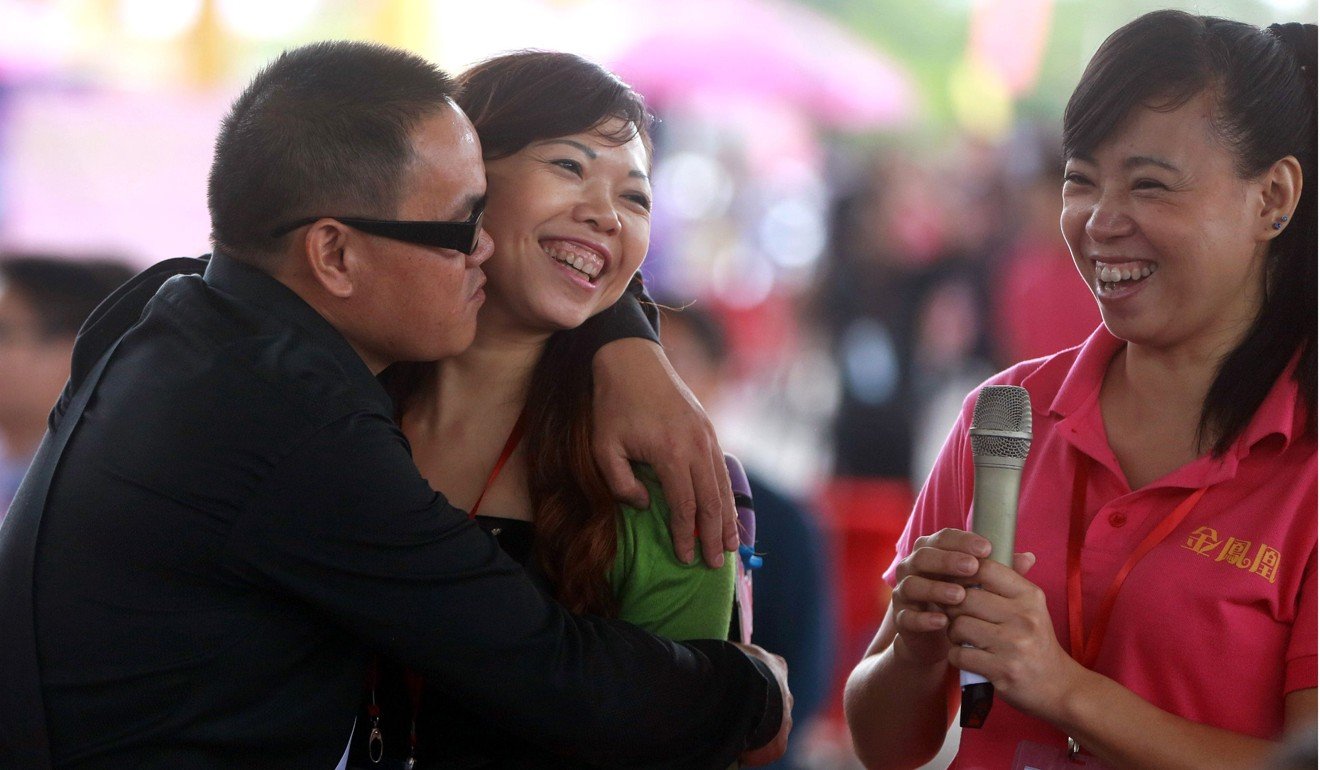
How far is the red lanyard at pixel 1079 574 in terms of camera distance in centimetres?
169

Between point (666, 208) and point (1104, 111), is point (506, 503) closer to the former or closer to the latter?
point (1104, 111)

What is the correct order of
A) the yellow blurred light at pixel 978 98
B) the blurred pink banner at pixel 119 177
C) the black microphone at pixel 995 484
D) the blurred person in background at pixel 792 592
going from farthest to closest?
the yellow blurred light at pixel 978 98, the blurred pink banner at pixel 119 177, the blurred person in background at pixel 792 592, the black microphone at pixel 995 484

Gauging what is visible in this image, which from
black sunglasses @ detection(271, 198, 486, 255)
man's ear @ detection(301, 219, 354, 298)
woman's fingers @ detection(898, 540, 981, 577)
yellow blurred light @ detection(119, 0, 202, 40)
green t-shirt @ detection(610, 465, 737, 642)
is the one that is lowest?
yellow blurred light @ detection(119, 0, 202, 40)

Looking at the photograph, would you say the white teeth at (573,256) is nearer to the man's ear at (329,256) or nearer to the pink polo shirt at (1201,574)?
the man's ear at (329,256)

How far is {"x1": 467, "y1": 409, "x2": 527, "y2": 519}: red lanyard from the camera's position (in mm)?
2055

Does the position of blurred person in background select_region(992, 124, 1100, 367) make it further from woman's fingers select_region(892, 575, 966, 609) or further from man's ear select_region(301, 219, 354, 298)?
man's ear select_region(301, 219, 354, 298)

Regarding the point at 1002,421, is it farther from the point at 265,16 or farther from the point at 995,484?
the point at 265,16

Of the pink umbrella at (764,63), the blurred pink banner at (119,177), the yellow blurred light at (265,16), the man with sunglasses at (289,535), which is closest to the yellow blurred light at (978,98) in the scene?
the pink umbrella at (764,63)

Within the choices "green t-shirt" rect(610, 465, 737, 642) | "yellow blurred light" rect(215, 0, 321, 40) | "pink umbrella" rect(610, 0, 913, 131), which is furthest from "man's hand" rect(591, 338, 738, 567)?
"pink umbrella" rect(610, 0, 913, 131)

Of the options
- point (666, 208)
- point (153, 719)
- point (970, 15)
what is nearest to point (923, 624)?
point (153, 719)

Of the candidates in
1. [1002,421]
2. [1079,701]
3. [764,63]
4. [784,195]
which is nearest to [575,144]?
[1002,421]

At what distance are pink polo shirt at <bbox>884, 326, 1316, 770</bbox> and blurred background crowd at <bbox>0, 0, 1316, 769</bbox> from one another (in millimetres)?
566

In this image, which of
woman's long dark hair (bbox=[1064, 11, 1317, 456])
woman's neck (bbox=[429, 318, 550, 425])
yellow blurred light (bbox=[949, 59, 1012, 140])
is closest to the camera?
woman's long dark hair (bbox=[1064, 11, 1317, 456])

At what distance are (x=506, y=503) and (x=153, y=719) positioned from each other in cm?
60
